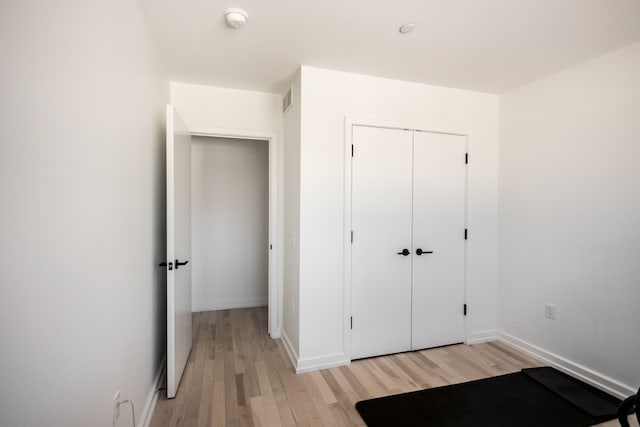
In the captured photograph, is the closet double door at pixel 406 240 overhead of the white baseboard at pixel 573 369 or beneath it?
overhead

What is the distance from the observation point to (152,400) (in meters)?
2.03

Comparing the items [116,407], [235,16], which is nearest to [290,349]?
[116,407]

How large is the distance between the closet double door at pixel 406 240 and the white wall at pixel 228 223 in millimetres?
1878

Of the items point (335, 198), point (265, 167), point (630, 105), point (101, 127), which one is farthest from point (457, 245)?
point (101, 127)

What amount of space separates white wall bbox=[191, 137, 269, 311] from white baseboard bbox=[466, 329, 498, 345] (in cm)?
257

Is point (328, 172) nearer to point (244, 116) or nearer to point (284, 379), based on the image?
point (244, 116)

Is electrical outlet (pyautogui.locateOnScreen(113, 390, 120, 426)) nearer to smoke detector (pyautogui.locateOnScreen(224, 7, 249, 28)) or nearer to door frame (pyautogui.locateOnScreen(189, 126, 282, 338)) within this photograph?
door frame (pyautogui.locateOnScreen(189, 126, 282, 338))

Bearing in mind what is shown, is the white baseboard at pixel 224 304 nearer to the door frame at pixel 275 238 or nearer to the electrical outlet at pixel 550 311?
the door frame at pixel 275 238

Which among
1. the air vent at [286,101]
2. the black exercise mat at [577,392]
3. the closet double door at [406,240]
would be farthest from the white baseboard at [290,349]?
the air vent at [286,101]

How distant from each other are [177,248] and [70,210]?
1339 mm

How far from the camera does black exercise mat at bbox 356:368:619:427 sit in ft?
6.38

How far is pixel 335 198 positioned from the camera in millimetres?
2633

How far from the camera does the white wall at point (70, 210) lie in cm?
73

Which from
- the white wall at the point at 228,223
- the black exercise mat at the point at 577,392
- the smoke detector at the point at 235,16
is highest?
the smoke detector at the point at 235,16
